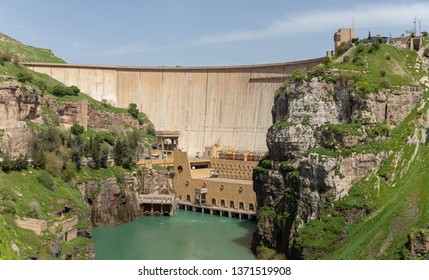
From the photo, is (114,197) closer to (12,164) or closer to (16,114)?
(16,114)

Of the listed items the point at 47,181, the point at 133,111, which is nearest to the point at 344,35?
the point at 47,181

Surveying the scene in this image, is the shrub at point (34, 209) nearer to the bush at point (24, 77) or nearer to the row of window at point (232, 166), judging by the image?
the bush at point (24, 77)

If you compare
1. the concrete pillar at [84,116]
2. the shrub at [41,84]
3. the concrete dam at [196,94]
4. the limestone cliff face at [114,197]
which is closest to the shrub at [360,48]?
the concrete dam at [196,94]

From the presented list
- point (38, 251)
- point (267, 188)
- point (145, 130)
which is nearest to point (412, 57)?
point (267, 188)

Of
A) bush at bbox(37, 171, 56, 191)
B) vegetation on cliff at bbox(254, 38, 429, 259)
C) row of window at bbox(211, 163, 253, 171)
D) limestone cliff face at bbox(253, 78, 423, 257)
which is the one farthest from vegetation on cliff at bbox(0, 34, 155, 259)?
vegetation on cliff at bbox(254, 38, 429, 259)

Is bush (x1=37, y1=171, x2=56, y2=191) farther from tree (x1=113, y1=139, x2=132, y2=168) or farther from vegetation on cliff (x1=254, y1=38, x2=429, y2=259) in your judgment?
tree (x1=113, y1=139, x2=132, y2=168)
